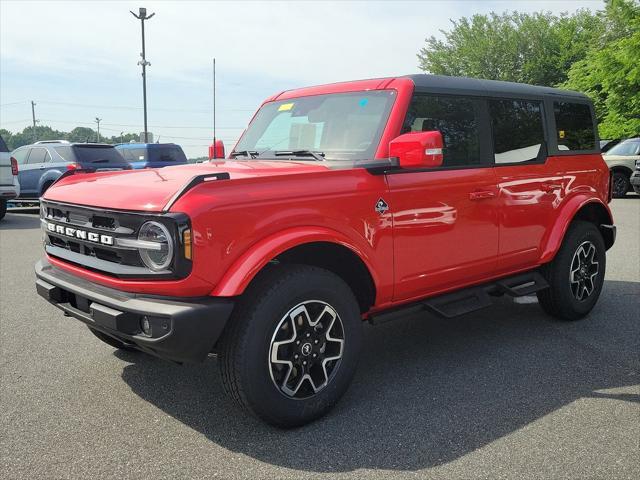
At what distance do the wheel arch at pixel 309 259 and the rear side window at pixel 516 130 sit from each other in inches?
59.3

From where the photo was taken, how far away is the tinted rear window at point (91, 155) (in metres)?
13.6

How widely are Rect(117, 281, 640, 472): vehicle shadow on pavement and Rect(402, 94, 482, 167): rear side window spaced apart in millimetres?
1437

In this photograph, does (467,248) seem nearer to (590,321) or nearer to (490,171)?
(490,171)

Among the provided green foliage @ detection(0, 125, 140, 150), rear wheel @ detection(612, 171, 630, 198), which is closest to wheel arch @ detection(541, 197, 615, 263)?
rear wheel @ detection(612, 171, 630, 198)

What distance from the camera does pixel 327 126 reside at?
4008mm

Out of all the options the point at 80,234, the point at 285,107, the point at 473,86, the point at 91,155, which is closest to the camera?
the point at 80,234

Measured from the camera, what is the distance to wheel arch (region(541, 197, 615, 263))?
4750 millimetres

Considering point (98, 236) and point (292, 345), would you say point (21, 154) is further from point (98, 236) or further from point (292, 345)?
point (292, 345)

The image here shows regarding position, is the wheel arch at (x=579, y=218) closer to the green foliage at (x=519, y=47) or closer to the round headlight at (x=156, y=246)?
the round headlight at (x=156, y=246)

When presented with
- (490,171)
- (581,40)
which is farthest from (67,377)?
(581,40)

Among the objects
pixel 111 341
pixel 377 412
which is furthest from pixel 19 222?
pixel 377 412

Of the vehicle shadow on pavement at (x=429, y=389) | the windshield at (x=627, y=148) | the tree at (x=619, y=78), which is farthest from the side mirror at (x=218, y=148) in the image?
the tree at (x=619, y=78)

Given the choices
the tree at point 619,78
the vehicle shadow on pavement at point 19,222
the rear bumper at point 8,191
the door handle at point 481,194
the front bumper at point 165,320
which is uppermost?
the tree at point 619,78

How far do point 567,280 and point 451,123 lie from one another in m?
1.86
